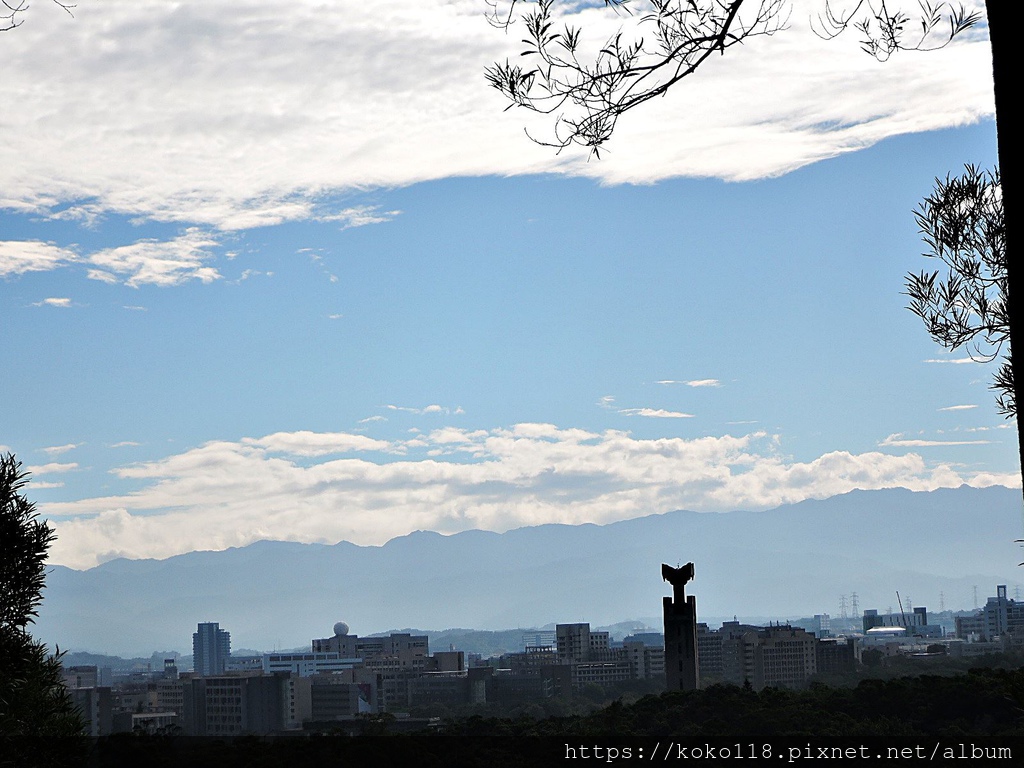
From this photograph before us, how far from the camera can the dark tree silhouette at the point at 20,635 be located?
5.87m

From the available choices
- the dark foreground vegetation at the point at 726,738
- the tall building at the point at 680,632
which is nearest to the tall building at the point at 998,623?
the tall building at the point at 680,632

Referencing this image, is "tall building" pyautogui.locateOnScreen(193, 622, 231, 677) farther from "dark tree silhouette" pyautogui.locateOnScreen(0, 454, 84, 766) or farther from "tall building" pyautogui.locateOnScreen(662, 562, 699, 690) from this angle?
"dark tree silhouette" pyautogui.locateOnScreen(0, 454, 84, 766)

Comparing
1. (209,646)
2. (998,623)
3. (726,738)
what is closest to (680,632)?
(726,738)

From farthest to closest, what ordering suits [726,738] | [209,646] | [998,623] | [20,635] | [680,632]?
[209,646] → [998,623] → [680,632] → [726,738] → [20,635]

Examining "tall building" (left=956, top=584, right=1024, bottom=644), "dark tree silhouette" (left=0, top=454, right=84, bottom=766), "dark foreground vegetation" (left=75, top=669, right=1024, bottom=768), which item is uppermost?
"dark tree silhouette" (left=0, top=454, right=84, bottom=766)

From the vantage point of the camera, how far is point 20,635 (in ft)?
19.5

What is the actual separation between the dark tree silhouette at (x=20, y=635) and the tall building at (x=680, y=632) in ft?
50.2

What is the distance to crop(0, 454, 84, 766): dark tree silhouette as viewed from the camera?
5871 mm

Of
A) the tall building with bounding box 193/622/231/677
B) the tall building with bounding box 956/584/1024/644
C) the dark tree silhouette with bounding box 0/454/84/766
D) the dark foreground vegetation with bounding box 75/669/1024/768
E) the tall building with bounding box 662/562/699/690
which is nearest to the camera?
the dark tree silhouette with bounding box 0/454/84/766

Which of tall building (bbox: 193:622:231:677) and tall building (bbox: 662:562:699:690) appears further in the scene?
tall building (bbox: 193:622:231:677)

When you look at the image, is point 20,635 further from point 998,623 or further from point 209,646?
point 209,646

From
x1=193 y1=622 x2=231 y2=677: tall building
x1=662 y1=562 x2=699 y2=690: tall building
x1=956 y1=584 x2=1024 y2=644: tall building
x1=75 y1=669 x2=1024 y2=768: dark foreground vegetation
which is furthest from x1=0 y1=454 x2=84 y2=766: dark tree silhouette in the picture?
x1=193 y1=622 x2=231 y2=677: tall building

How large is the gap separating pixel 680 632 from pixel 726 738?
305 inches

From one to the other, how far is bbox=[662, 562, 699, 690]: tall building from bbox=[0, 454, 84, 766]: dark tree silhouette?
15.3m
